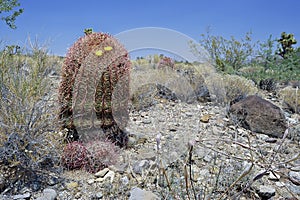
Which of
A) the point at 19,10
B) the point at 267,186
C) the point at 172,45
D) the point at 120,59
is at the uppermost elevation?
the point at 19,10

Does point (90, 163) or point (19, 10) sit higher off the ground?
point (19, 10)

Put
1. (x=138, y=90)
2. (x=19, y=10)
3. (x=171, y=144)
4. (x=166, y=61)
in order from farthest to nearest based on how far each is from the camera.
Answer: (x=19, y=10) < (x=166, y=61) < (x=138, y=90) < (x=171, y=144)

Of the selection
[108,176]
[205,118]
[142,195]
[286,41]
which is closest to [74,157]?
[108,176]

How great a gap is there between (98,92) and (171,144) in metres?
1.12

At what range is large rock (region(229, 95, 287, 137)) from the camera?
397 centimetres

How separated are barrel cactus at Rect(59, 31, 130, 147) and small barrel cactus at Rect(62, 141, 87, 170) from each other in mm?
275

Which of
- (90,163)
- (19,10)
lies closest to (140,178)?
(90,163)

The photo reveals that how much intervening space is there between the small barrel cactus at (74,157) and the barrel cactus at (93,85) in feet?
0.90

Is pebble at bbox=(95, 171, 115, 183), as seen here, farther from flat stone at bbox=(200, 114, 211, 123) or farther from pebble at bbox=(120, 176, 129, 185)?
flat stone at bbox=(200, 114, 211, 123)

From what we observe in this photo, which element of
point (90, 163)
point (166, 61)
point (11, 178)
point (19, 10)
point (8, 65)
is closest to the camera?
point (11, 178)

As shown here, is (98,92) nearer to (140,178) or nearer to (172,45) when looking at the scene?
(140,178)

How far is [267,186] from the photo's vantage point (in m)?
2.42

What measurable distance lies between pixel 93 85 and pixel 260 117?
103 inches

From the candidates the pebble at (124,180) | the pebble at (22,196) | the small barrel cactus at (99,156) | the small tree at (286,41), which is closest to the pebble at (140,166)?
the pebble at (124,180)
